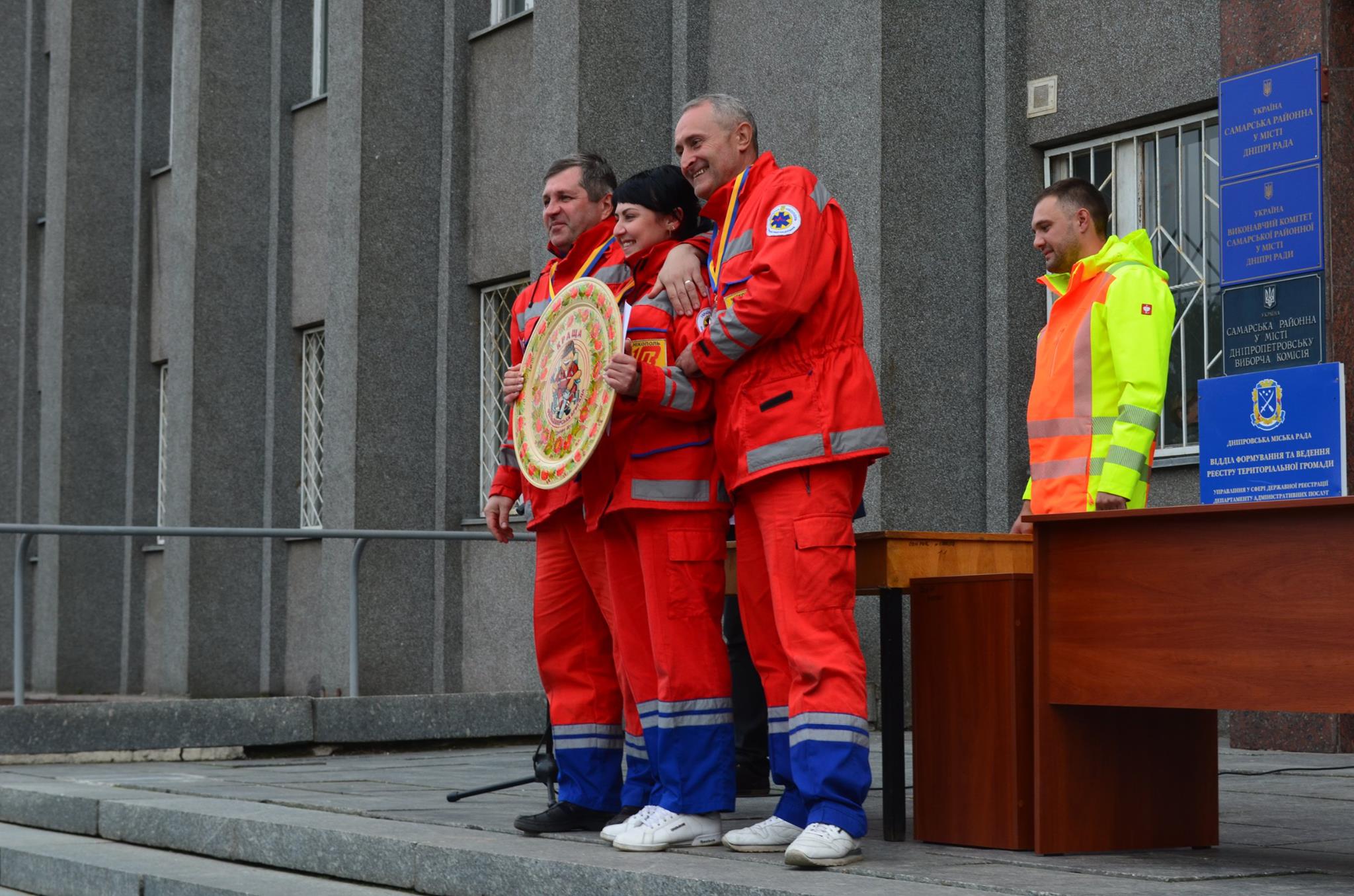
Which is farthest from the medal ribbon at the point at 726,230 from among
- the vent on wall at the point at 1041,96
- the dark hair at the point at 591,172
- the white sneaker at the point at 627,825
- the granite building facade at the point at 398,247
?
the vent on wall at the point at 1041,96

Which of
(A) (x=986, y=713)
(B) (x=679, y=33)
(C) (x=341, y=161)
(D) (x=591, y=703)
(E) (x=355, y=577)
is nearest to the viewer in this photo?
(A) (x=986, y=713)

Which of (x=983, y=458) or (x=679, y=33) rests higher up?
(x=679, y=33)

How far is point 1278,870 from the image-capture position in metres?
4.86

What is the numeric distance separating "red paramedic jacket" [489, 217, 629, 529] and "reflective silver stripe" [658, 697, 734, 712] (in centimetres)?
75

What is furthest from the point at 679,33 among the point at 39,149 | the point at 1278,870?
the point at 39,149

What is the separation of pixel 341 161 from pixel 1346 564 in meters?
13.1

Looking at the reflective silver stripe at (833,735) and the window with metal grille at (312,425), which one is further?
the window with metal grille at (312,425)

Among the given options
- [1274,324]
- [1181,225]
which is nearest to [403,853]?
[1274,324]

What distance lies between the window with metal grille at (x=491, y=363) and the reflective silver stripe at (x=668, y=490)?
10.4m

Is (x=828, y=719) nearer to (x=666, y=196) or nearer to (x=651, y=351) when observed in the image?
(x=651, y=351)

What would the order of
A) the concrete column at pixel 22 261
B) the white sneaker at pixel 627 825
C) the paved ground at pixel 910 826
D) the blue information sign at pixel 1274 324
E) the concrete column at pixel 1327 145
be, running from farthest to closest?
the concrete column at pixel 22 261 → the concrete column at pixel 1327 145 → the blue information sign at pixel 1274 324 → the white sneaker at pixel 627 825 → the paved ground at pixel 910 826

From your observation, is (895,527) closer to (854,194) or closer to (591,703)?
(854,194)

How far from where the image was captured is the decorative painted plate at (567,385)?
568 cm

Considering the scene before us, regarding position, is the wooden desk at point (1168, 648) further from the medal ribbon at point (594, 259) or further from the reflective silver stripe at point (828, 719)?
the medal ribbon at point (594, 259)
